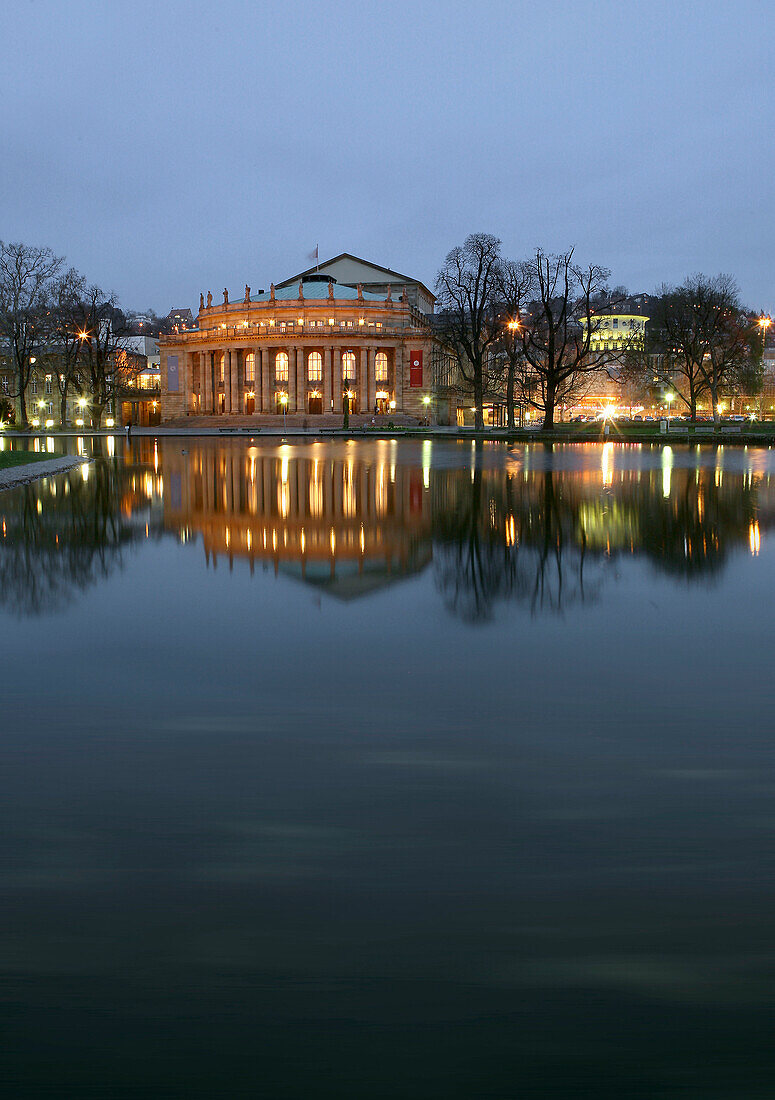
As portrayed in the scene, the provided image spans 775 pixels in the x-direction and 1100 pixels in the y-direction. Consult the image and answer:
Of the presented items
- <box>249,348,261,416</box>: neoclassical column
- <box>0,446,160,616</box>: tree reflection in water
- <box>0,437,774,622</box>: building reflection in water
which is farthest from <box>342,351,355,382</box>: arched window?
<box>0,446,160,616</box>: tree reflection in water

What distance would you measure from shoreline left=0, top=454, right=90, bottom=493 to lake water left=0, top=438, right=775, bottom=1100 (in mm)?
18218

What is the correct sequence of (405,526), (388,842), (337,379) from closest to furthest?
(388,842) < (405,526) < (337,379)

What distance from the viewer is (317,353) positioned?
12469cm

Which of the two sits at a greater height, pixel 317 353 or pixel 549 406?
pixel 317 353

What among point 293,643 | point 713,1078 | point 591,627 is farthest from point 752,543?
point 713,1078

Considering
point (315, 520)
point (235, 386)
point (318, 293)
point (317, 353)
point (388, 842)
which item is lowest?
point (388, 842)

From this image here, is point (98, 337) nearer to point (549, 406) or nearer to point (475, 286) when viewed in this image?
point (475, 286)

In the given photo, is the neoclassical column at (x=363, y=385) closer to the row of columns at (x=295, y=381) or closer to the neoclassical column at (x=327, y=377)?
the row of columns at (x=295, y=381)

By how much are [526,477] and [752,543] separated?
16.2 m

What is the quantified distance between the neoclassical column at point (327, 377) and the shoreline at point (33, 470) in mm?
81902

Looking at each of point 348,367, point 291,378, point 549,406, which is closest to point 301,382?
point 291,378

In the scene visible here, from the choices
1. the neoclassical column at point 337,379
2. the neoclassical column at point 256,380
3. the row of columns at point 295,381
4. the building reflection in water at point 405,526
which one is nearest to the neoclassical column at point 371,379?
the row of columns at point 295,381

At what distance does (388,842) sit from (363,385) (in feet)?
397

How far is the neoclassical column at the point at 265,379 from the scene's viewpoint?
12462 centimetres
